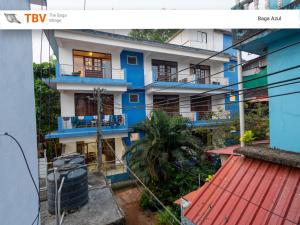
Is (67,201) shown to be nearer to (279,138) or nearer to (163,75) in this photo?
(279,138)

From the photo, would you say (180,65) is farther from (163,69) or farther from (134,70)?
(134,70)

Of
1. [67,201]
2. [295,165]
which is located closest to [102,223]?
[67,201]

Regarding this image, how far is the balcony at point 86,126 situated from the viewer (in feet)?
35.2

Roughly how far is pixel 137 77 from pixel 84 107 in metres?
4.60

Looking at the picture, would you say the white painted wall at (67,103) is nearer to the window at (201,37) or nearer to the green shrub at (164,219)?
the green shrub at (164,219)

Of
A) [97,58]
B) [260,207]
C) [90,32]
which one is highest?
[90,32]

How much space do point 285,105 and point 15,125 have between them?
4933 mm

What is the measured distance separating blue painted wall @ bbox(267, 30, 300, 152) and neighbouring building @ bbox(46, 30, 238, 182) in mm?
5879

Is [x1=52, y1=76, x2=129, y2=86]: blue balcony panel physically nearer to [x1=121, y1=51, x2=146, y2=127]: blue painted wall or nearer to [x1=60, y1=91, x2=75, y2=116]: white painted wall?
[x1=60, y1=91, x2=75, y2=116]: white painted wall

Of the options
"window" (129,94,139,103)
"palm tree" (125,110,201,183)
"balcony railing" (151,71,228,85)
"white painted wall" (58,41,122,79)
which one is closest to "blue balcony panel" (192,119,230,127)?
"balcony railing" (151,71,228,85)

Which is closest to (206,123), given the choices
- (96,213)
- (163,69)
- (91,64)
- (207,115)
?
(207,115)

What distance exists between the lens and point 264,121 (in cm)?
1169

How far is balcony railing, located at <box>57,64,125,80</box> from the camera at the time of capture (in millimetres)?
11516

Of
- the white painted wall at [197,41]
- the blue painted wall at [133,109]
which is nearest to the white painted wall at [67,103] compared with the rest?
the blue painted wall at [133,109]
